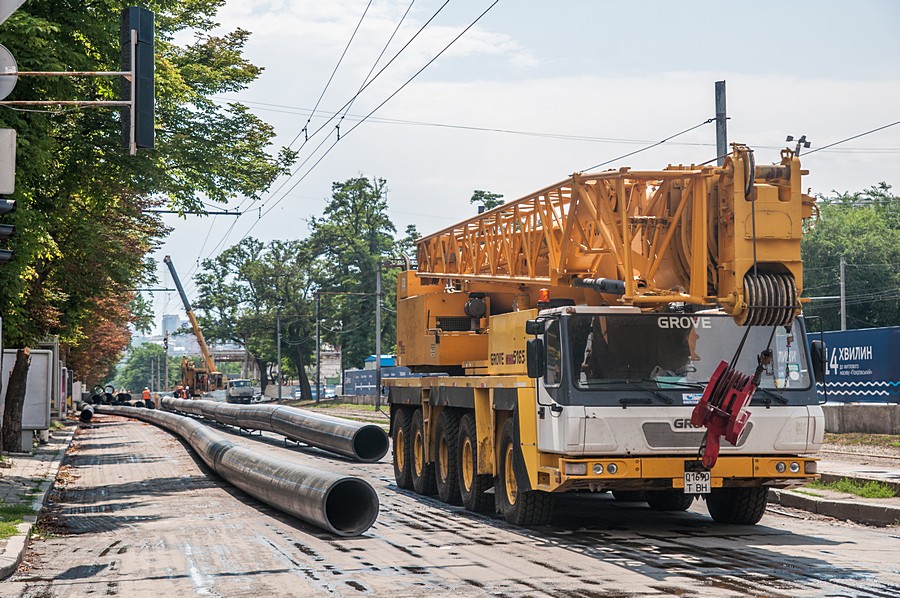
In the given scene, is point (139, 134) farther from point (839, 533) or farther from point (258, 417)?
A: point (258, 417)

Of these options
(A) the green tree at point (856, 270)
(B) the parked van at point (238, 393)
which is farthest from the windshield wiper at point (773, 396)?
(B) the parked van at point (238, 393)

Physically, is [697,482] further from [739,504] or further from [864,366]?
[864,366]

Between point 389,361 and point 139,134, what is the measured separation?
8280 centimetres

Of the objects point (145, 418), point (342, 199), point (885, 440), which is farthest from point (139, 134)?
point (342, 199)

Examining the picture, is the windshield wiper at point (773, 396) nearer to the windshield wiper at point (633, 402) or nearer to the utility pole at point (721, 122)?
the windshield wiper at point (633, 402)

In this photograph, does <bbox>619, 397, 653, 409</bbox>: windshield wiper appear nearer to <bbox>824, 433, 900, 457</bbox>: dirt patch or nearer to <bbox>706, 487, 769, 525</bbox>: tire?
<bbox>706, 487, 769, 525</bbox>: tire

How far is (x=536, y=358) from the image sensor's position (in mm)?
13336

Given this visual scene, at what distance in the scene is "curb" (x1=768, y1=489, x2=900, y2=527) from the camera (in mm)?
14875

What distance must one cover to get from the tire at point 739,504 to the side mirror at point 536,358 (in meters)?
2.78

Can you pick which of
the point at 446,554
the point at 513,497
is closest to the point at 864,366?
the point at 513,497

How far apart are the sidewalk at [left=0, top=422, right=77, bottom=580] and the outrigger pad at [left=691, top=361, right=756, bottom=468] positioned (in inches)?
286

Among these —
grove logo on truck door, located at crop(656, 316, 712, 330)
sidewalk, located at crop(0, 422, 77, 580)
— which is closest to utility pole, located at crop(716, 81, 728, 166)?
grove logo on truck door, located at crop(656, 316, 712, 330)

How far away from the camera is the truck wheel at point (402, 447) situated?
20.3 meters

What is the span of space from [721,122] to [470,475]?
12595 mm
